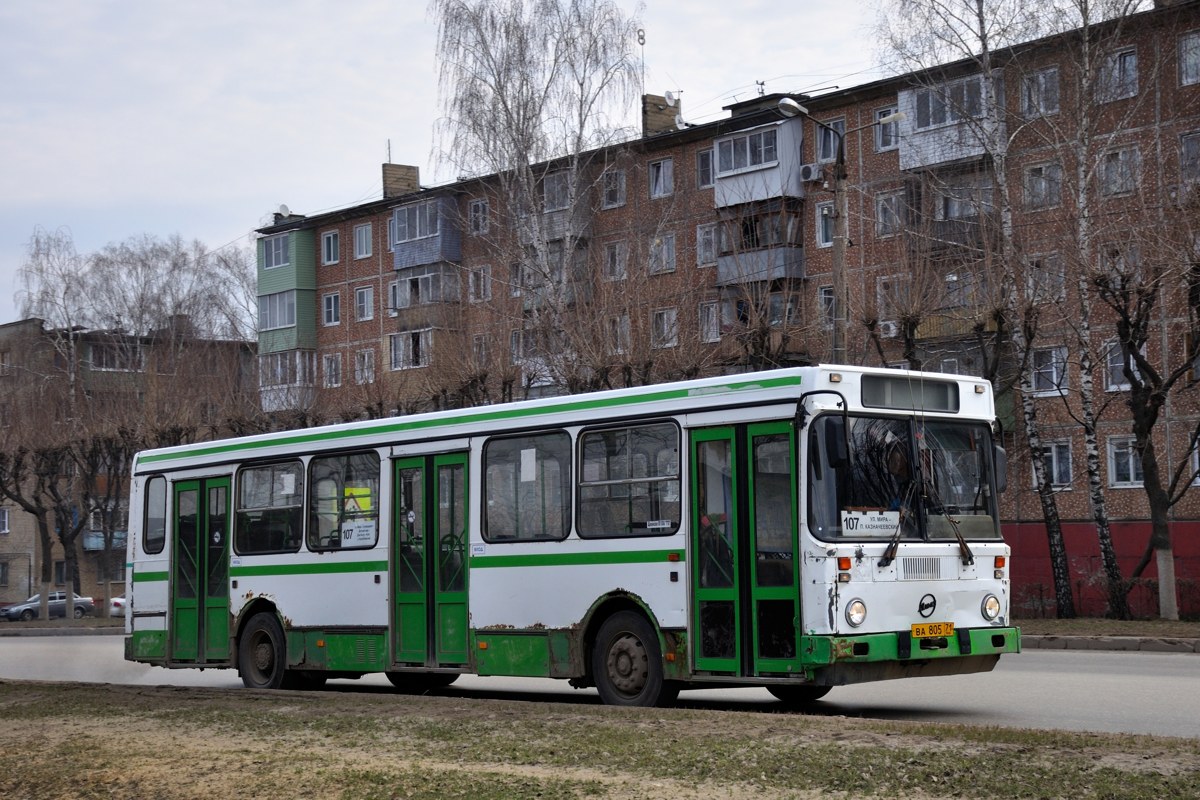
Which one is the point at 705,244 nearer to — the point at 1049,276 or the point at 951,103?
the point at 951,103

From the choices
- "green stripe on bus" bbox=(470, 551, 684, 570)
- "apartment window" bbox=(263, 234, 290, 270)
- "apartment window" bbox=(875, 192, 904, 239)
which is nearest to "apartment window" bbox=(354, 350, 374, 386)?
"apartment window" bbox=(875, 192, 904, 239)

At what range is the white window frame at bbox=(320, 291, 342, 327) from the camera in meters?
72.2

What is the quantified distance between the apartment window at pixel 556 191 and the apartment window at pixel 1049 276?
1966 centimetres

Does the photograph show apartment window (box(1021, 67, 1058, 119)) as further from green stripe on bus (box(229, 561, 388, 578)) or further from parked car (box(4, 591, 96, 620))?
Result: parked car (box(4, 591, 96, 620))

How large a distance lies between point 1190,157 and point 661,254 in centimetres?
1803

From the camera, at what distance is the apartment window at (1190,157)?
106 feet

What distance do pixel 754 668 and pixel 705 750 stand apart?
361 cm

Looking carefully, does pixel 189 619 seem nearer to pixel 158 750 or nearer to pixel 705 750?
pixel 158 750

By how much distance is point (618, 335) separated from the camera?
39094 mm

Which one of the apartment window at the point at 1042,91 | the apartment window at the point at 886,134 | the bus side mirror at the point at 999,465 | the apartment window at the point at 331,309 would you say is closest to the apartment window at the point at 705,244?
the apartment window at the point at 886,134

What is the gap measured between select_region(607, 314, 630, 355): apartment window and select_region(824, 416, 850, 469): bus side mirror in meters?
24.4

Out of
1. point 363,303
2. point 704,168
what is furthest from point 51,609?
point 704,168

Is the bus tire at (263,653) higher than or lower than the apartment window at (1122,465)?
lower

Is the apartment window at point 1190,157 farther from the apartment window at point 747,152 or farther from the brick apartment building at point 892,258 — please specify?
the apartment window at point 747,152
